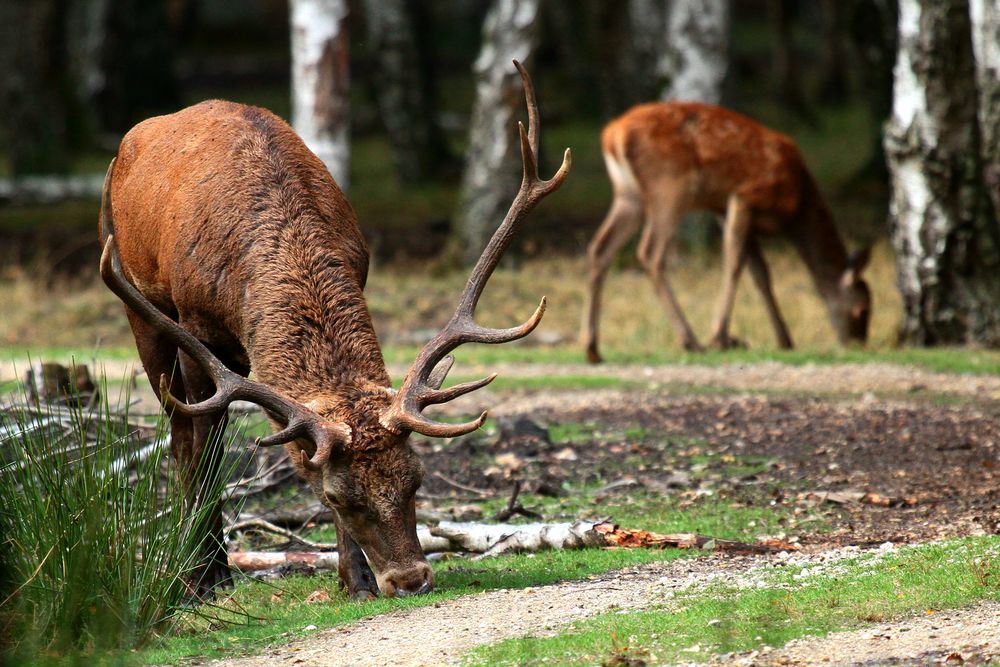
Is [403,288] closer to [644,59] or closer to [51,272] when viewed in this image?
[51,272]

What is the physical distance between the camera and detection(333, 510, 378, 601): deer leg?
5821 millimetres

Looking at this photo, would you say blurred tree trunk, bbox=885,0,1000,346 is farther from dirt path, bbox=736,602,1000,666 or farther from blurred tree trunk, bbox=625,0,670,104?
blurred tree trunk, bbox=625,0,670,104

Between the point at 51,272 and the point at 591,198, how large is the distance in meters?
8.49

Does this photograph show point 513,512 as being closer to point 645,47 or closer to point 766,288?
point 766,288

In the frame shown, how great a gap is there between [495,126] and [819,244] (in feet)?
13.2

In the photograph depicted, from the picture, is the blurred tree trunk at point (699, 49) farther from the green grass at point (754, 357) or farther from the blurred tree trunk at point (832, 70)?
the blurred tree trunk at point (832, 70)

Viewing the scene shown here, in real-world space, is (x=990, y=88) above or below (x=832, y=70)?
below

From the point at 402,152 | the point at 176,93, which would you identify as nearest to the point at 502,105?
the point at 402,152

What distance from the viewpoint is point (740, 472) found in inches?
325

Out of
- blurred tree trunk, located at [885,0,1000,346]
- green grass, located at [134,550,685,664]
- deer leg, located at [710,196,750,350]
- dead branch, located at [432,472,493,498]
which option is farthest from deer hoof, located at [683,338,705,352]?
green grass, located at [134,550,685,664]

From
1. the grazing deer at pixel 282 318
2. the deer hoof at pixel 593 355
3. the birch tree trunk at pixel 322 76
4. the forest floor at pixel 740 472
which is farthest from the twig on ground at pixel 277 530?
the birch tree trunk at pixel 322 76

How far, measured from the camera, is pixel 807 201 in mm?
13164

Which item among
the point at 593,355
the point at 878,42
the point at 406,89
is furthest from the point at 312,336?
the point at 406,89

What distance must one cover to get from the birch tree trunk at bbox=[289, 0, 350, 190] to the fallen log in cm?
876
